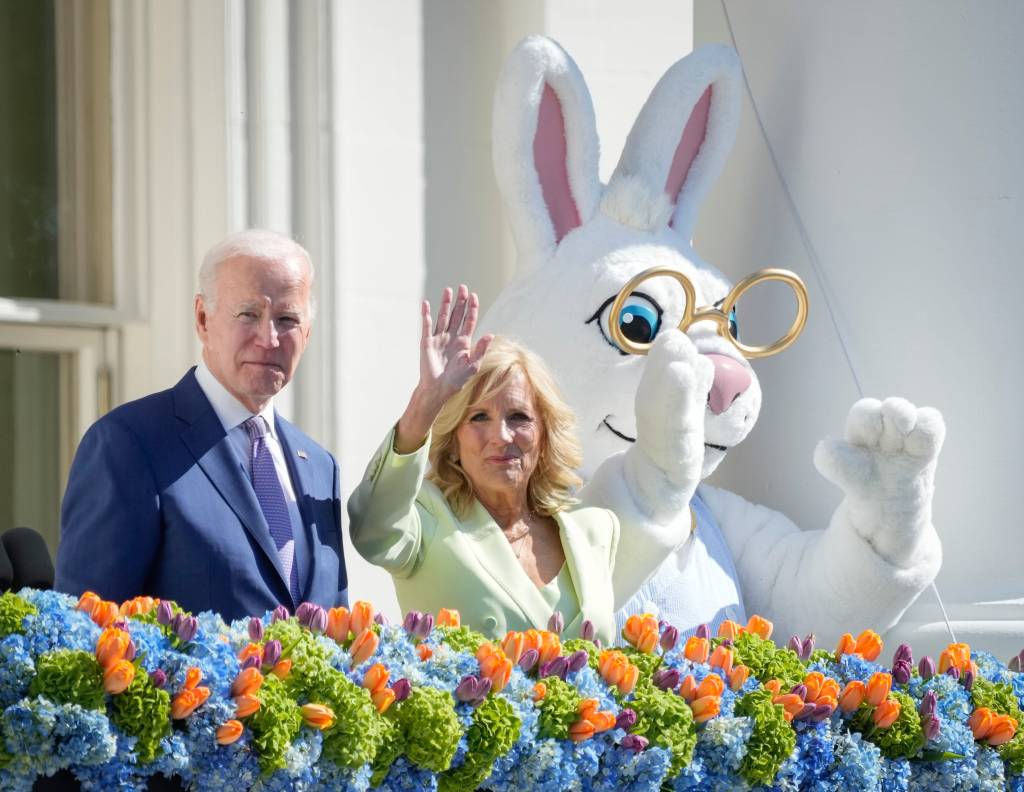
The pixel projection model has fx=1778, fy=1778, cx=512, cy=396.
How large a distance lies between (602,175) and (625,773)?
2.48 meters

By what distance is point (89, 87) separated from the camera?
3.81 meters

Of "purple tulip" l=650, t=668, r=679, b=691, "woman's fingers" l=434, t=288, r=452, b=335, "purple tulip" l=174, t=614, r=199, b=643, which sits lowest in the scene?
"purple tulip" l=650, t=668, r=679, b=691

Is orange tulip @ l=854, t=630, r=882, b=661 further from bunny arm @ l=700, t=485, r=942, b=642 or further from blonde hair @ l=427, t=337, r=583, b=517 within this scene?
bunny arm @ l=700, t=485, r=942, b=642

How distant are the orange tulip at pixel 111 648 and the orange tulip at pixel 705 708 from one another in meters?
0.84

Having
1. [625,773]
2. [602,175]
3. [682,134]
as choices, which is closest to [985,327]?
[682,134]

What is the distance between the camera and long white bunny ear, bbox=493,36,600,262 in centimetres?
385

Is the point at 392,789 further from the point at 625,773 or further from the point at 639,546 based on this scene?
the point at 639,546

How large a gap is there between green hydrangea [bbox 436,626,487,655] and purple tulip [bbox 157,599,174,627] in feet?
1.34

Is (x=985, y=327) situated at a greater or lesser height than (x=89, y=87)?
lesser

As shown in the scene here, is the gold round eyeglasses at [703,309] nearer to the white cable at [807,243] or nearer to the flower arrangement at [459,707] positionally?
the white cable at [807,243]

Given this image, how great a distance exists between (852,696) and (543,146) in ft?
5.69

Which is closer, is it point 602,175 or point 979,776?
point 979,776

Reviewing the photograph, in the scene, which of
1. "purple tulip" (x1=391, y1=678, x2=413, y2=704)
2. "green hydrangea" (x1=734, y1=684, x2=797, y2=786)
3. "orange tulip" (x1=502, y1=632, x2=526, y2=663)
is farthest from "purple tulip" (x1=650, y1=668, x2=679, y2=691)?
"purple tulip" (x1=391, y1=678, x2=413, y2=704)

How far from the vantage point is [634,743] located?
2324mm
